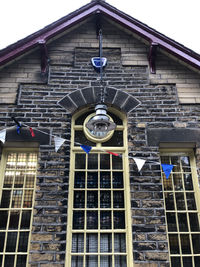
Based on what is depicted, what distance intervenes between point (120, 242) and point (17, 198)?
7.01 ft

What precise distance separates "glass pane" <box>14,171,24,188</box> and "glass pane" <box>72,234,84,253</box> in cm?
146

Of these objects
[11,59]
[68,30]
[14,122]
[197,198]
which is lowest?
[197,198]

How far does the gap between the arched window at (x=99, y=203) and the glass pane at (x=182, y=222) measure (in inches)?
40.6

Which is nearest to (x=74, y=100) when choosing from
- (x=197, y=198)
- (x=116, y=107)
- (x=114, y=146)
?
(x=116, y=107)

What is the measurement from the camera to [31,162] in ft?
16.4

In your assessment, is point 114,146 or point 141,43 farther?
point 141,43

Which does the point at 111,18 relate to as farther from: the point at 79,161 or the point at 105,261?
the point at 105,261

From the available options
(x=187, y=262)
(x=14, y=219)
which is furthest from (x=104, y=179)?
(x=187, y=262)

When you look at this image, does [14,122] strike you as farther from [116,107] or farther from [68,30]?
[68,30]

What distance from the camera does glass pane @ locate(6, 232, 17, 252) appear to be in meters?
4.27

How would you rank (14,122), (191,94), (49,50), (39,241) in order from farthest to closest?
(49,50)
(191,94)
(14,122)
(39,241)

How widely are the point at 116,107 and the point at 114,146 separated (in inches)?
35.1

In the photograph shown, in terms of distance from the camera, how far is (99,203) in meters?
4.59

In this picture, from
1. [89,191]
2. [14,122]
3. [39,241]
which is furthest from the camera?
[14,122]
